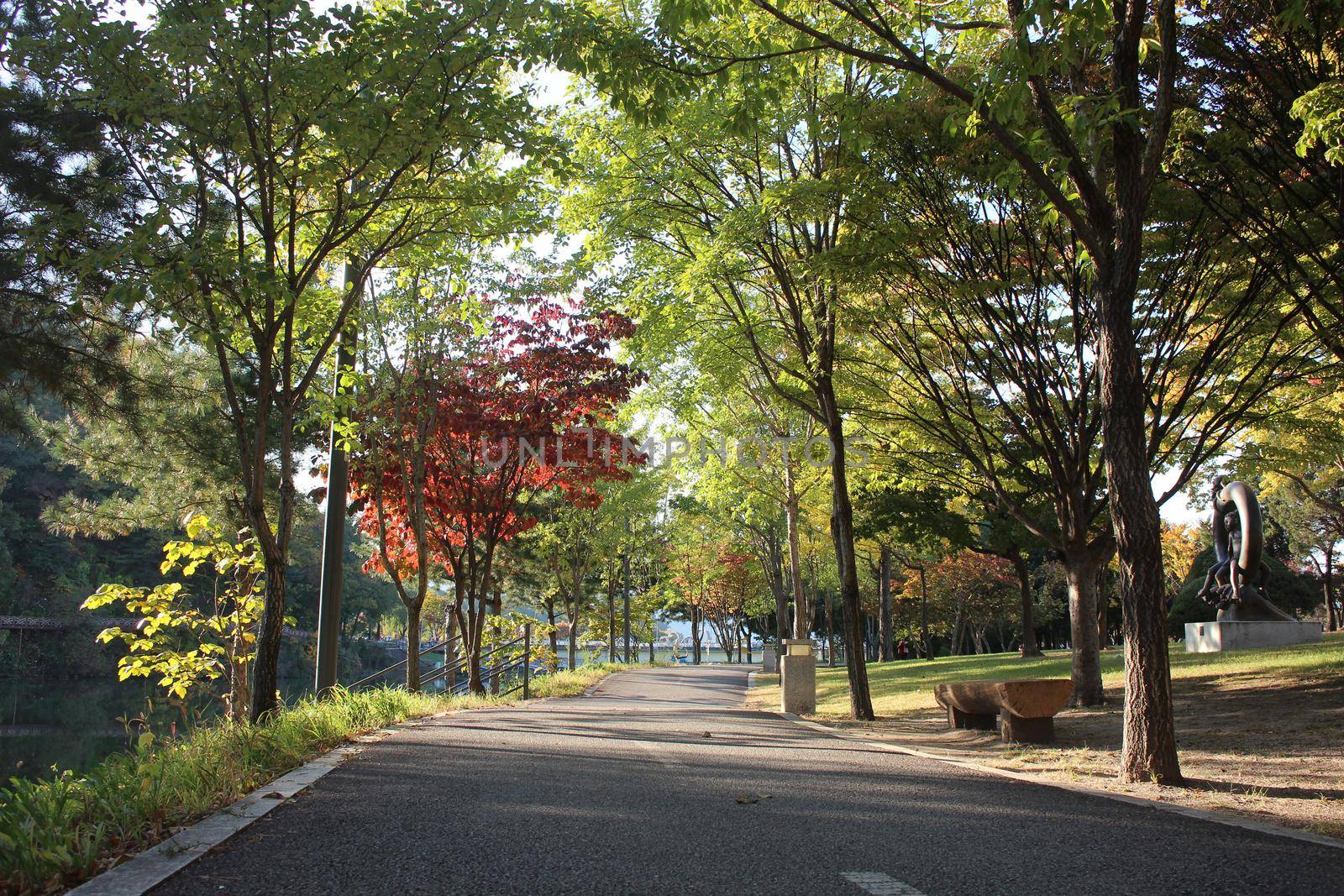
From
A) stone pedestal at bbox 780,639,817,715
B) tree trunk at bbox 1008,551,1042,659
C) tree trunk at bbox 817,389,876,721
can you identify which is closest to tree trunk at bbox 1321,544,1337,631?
tree trunk at bbox 1008,551,1042,659

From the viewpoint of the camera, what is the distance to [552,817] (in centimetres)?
462

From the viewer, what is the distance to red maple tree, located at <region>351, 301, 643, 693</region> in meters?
13.8

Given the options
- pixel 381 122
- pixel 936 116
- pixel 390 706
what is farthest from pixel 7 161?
pixel 936 116

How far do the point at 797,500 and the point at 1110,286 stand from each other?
1544 centimetres

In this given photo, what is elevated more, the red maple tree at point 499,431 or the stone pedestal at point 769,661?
the red maple tree at point 499,431

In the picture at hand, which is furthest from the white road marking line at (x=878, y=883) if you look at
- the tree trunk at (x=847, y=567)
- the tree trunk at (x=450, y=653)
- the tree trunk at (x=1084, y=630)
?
the tree trunk at (x=450, y=653)

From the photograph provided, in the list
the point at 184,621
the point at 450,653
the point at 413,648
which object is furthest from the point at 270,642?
the point at 450,653

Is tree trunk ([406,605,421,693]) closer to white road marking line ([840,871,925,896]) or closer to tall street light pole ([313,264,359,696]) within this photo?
tall street light pole ([313,264,359,696])

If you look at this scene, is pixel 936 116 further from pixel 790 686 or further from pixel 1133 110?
pixel 790 686

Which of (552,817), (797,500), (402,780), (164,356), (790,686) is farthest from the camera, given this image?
(797,500)

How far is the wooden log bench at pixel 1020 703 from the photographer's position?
8.68 meters

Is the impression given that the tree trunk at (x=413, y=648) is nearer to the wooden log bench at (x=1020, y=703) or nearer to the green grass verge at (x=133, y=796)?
the green grass verge at (x=133, y=796)

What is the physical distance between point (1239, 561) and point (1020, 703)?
11.9 m

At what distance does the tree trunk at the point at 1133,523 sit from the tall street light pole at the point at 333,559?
701cm
